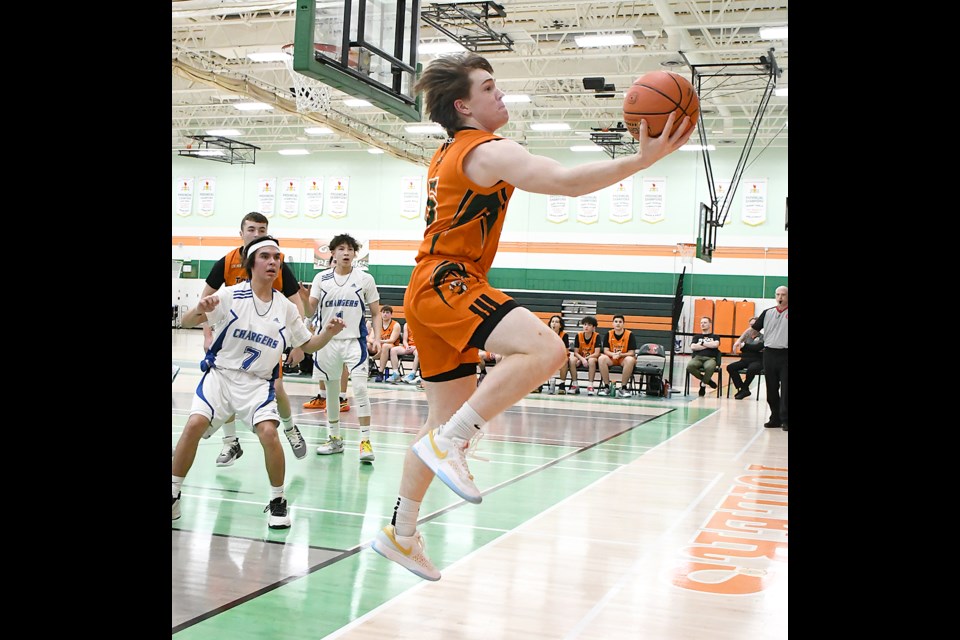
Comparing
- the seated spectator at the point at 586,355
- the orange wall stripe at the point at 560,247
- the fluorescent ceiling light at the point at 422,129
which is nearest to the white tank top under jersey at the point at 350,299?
the seated spectator at the point at 586,355

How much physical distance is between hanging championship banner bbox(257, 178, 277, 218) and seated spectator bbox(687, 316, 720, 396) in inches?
601

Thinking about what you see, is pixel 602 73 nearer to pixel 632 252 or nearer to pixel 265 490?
pixel 632 252

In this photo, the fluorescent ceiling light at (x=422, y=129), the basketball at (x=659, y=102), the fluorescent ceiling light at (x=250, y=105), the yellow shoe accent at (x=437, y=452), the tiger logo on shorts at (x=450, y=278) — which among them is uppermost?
the fluorescent ceiling light at (x=250, y=105)

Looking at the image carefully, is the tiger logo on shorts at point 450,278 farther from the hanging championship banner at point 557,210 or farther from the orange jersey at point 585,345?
the hanging championship banner at point 557,210

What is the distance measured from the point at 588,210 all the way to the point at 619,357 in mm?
9583

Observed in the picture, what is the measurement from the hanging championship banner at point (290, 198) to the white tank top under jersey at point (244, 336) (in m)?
22.4

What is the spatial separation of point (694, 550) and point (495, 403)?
7.60 ft

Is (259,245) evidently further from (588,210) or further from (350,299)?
(588,210)

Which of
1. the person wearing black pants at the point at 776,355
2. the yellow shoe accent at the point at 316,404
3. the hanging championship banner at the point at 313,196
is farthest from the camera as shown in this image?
the hanging championship banner at the point at 313,196

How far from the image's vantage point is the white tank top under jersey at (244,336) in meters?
5.05

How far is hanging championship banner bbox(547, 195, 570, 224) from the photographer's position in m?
24.8

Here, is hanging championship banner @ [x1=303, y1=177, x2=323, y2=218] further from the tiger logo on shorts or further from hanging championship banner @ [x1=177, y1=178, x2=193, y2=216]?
the tiger logo on shorts

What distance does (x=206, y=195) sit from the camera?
2758cm
